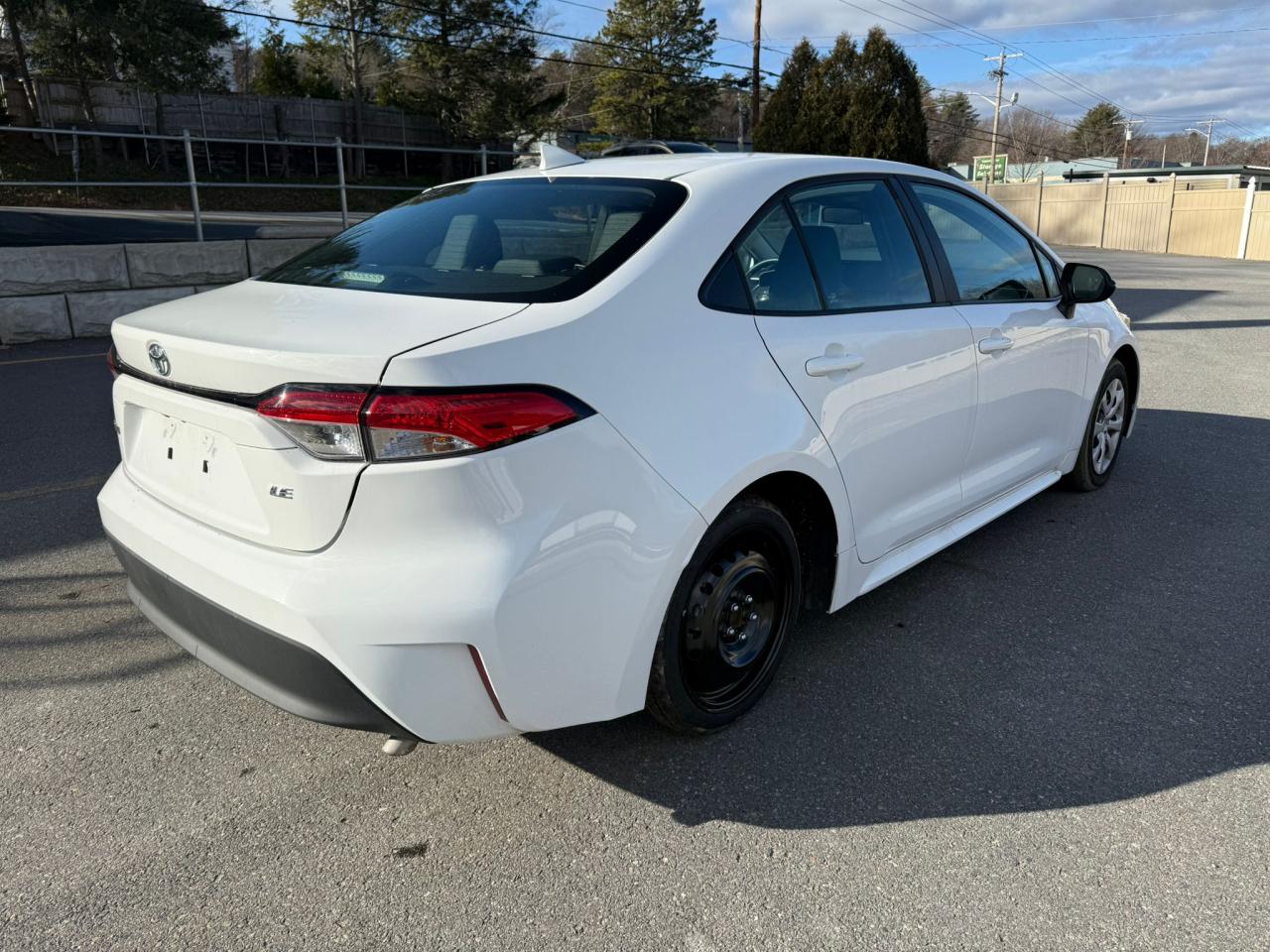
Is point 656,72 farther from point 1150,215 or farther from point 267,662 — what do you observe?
point 267,662

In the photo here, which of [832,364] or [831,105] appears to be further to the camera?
[831,105]

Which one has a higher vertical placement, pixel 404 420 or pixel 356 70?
pixel 356 70

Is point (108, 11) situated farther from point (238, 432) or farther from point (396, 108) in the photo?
point (238, 432)

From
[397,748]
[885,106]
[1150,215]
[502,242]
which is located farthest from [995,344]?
[1150,215]

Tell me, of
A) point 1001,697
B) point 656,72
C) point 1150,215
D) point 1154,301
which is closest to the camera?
point 1001,697

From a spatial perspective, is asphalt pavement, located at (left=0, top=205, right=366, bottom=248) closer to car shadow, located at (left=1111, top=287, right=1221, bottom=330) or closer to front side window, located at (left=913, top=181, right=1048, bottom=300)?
front side window, located at (left=913, top=181, right=1048, bottom=300)

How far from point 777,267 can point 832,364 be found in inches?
13.4


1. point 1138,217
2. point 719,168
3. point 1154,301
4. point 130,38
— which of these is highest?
point 130,38

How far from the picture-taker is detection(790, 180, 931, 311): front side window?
3.02 m

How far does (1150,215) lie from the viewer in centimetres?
3222

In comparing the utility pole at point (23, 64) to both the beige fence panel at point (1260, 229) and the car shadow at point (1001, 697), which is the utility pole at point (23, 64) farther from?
the car shadow at point (1001, 697)

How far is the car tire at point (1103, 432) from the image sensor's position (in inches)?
189

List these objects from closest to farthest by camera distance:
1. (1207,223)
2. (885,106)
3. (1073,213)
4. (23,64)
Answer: (885,106) → (1207,223) → (23,64) → (1073,213)

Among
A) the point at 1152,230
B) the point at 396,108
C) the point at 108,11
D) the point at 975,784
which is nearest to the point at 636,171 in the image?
the point at 975,784
